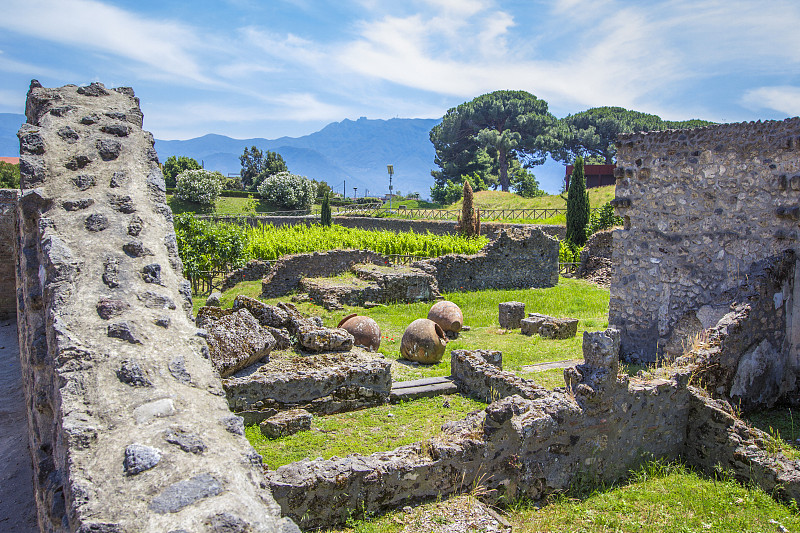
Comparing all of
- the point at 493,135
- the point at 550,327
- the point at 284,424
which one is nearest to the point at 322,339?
the point at 284,424

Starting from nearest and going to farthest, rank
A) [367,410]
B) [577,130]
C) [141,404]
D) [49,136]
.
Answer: [141,404] < [49,136] < [367,410] < [577,130]

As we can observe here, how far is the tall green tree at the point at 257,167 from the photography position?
74.9m

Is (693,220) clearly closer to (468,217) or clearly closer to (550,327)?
(550,327)

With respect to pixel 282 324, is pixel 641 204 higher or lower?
higher

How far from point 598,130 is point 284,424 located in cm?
7231

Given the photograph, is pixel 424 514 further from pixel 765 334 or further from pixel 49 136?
pixel 765 334

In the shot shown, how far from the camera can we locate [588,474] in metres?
6.84

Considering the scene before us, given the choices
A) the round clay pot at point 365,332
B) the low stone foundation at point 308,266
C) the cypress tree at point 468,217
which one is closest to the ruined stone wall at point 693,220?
the round clay pot at point 365,332

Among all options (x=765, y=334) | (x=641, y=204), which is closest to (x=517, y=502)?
(x=765, y=334)

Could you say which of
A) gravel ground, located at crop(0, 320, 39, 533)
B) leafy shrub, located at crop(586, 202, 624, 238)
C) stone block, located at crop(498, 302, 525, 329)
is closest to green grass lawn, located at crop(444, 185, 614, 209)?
leafy shrub, located at crop(586, 202, 624, 238)

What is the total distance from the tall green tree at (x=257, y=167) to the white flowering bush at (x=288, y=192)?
14.7m

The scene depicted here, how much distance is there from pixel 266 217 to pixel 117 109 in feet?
144

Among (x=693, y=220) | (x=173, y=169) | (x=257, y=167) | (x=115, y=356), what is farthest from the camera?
(x=257, y=167)

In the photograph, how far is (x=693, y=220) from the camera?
1032 centimetres
